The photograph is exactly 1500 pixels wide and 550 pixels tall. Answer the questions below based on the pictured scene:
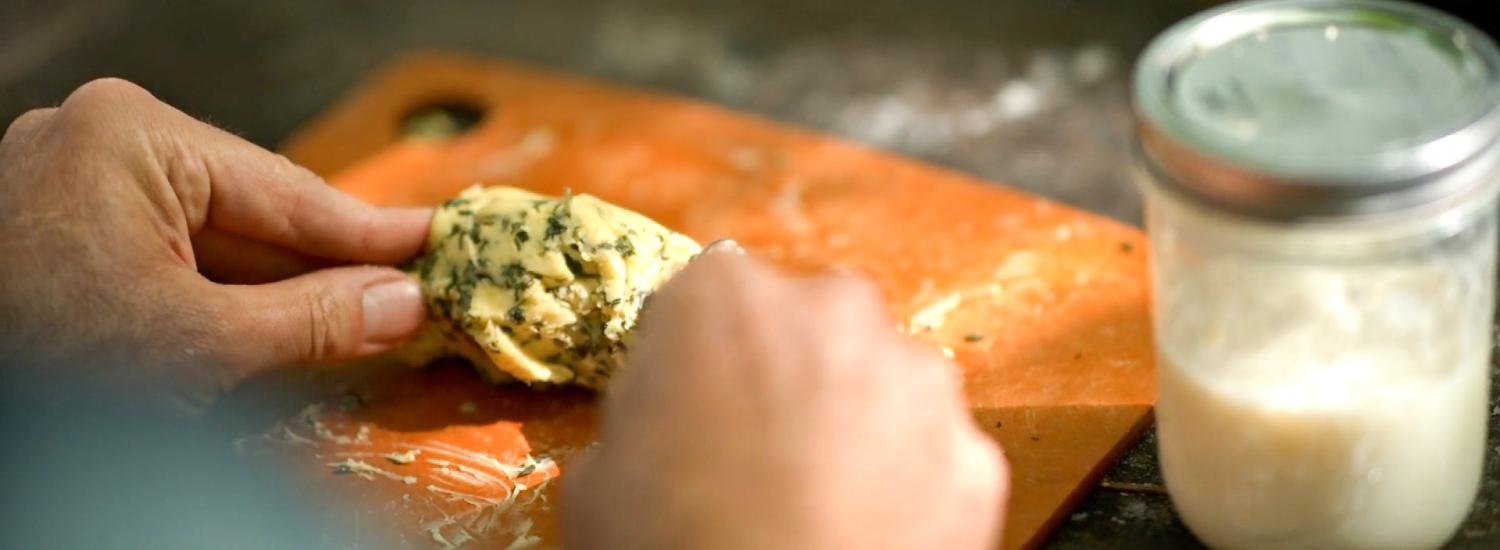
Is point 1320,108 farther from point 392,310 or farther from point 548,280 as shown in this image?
point 392,310

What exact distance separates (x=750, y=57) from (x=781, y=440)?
1504mm

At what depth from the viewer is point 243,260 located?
1414 millimetres

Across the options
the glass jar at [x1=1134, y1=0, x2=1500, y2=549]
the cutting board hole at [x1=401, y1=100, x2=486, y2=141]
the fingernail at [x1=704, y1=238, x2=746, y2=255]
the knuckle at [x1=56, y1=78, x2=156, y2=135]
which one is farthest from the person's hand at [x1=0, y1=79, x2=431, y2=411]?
the glass jar at [x1=1134, y1=0, x2=1500, y2=549]

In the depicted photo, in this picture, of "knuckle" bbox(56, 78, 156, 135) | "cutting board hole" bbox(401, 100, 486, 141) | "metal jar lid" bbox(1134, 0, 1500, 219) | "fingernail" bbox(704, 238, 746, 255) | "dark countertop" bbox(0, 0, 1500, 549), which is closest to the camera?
"metal jar lid" bbox(1134, 0, 1500, 219)

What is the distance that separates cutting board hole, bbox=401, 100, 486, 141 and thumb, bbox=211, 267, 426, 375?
55 centimetres

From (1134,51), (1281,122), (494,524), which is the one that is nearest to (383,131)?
(494,524)

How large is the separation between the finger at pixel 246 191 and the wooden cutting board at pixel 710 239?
145 mm

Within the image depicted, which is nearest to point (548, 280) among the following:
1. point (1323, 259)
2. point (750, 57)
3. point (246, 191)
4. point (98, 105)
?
point (246, 191)

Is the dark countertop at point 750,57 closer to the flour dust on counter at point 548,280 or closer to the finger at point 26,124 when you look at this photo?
the finger at point 26,124

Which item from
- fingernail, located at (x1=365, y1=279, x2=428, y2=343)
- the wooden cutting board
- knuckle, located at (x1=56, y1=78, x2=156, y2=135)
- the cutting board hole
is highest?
knuckle, located at (x1=56, y1=78, x2=156, y2=135)

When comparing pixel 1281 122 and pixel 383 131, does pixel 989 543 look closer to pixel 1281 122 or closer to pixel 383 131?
pixel 1281 122

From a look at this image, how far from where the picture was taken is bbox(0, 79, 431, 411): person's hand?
1.21 meters

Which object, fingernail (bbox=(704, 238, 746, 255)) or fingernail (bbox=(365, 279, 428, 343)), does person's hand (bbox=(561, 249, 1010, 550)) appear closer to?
fingernail (bbox=(704, 238, 746, 255))

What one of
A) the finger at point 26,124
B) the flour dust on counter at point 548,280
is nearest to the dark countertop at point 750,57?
the finger at point 26,124
